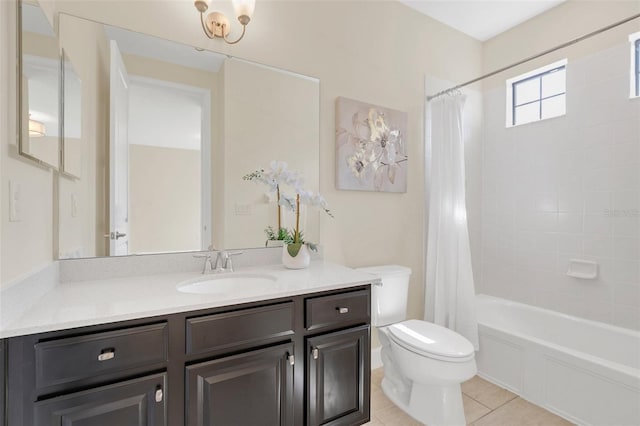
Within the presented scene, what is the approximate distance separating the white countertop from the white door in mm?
217

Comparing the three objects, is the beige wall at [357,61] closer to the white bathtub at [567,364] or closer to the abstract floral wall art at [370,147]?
the abstract floral wall art at [370,147]

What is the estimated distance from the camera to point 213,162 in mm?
1688

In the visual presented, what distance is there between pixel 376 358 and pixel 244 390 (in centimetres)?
142

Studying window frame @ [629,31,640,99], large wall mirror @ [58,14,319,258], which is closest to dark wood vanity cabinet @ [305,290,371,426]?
large wall mirror @ [58,14,319,258]

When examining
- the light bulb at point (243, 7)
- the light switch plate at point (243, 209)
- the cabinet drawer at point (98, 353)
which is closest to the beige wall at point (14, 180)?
the cabinet drawer at point (98, 353)

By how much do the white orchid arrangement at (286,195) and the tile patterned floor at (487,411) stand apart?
1.10 m

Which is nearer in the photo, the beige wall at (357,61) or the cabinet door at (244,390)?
the cabinet door at (244,390)

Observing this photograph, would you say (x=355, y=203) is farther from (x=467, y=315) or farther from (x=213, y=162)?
(x=467, y=315)

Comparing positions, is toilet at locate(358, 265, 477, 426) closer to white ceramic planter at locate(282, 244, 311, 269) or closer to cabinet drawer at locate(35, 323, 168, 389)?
white ceramic planter at locate(282, 244, 311, 269)

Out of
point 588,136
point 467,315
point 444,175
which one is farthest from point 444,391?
point 588,136

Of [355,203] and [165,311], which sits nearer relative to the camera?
[165,311]

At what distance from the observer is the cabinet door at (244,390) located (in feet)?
3.61

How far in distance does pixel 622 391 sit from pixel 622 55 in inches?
85.0

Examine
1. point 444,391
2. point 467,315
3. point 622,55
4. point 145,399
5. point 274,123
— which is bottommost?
point 444,391
